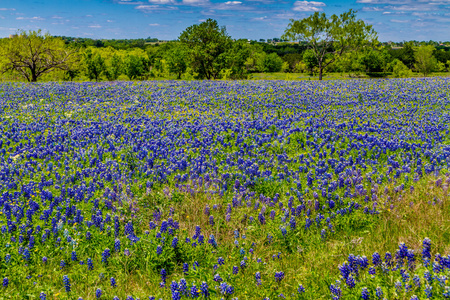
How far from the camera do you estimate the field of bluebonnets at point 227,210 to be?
3.83 m

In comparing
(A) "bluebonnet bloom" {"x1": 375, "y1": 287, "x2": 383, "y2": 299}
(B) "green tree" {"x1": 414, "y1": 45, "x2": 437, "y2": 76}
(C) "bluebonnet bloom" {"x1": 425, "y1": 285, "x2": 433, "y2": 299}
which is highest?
(B) "green tree" {"x1": 414, "y1": 45, "x2": 437, "y2": 76}

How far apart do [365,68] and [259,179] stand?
4828 inches

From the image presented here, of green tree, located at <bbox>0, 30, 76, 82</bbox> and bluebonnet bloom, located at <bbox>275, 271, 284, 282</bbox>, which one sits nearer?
bluebonnet bloom, located at <bbox>275, 271, 284, 282</bbox>

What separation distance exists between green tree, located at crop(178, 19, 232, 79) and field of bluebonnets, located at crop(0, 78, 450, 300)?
131ft

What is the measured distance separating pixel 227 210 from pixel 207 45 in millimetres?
46333

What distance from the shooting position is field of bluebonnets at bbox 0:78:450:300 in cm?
383

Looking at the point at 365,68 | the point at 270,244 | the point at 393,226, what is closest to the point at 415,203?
the point at 393,226

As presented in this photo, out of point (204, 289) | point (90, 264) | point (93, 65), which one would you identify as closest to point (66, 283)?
point (90, 264)

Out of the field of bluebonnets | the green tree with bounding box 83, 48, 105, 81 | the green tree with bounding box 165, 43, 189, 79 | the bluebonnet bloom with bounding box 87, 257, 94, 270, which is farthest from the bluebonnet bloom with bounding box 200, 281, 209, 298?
the green tree with bounding box 83, 48, 105, 81

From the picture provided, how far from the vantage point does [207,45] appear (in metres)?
48.9

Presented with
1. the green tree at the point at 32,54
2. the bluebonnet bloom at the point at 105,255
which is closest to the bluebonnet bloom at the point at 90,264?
the bluebonnet bloom at the point at 105,255

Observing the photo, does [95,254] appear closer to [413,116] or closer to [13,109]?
[413,116]

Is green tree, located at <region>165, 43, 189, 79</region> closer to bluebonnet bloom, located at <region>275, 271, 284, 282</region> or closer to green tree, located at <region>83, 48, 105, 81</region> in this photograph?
green tree, located at <region>83, 48, 105, 81</region>

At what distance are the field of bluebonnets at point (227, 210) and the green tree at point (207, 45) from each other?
39.9 meters
